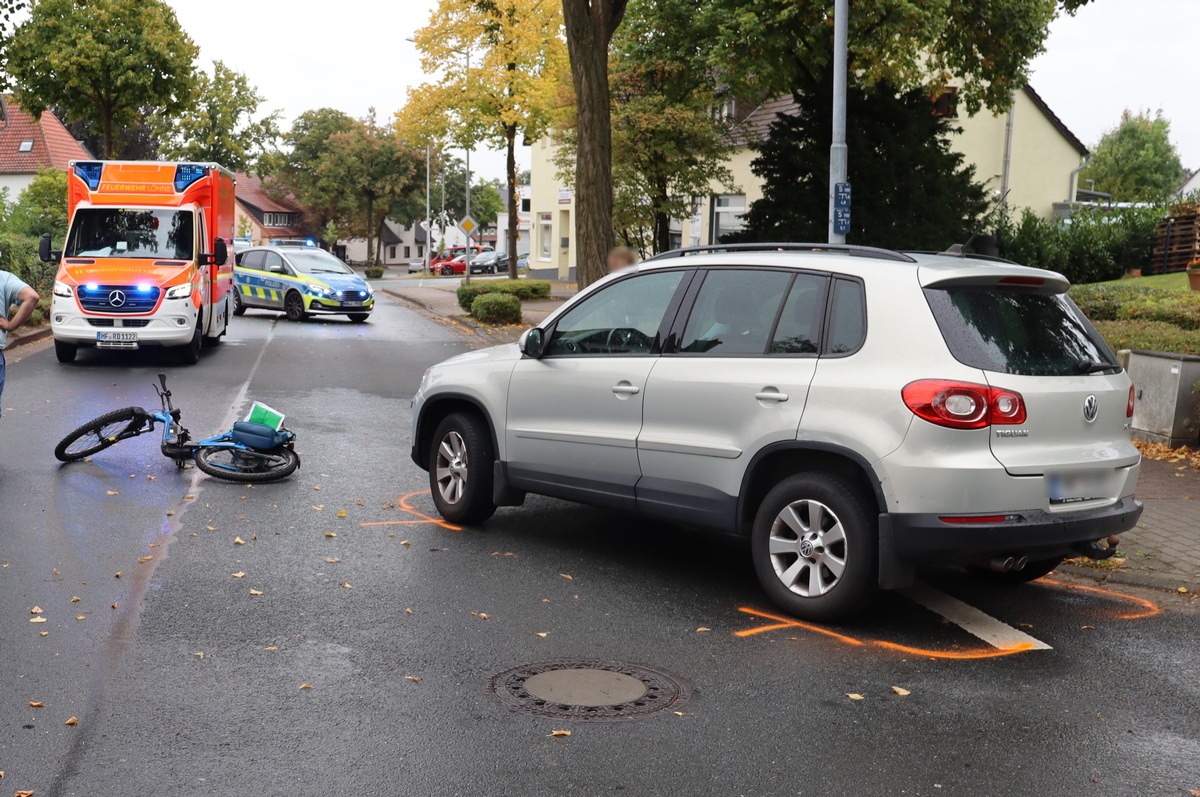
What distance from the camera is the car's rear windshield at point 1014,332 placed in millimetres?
5695

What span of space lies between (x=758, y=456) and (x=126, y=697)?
3.06m

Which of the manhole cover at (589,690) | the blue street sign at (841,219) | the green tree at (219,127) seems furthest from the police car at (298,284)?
the green tree at (219,127)

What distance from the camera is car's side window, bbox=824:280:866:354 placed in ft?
19.6

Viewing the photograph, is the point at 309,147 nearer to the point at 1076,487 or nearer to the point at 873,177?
the point at 873,177

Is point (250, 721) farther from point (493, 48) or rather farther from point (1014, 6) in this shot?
point (493, 48)

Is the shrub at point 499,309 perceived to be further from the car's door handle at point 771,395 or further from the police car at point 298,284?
the car's door handle at point 771,395

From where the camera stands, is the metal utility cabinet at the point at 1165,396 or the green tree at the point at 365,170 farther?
the green tree at the point at 365,170

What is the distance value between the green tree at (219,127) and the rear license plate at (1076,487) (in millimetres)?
62620

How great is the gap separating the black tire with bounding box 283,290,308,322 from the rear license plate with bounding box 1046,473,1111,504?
24.6 metres

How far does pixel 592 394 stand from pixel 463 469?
1.35 m

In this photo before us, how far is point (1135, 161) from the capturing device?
92125 mm

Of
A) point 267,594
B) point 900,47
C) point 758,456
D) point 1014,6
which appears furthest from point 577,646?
point 1014,6

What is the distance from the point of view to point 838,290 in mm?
6145

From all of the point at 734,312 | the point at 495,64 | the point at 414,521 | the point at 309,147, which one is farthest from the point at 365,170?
the point at 734,312
